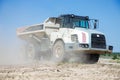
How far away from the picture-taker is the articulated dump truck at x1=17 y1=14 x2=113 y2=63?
18.7m

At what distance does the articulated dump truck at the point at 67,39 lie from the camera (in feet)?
61.4

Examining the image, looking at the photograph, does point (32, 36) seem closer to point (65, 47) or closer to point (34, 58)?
point (34, 58)

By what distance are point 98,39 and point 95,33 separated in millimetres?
451

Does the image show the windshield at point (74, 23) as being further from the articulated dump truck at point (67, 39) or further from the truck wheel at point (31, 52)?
the truck wheel at point (31, 52)

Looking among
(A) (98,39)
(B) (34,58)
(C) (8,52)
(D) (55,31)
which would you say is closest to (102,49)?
(A) (98,39)

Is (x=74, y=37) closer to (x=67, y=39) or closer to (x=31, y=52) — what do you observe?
(x=67, y=39)

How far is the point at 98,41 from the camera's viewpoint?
19250 millimetres

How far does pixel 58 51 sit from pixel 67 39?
1.10 metres

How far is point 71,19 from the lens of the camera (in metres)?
20.2

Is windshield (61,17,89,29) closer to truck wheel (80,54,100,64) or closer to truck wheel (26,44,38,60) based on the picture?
truck wheel (80,54,100,64)

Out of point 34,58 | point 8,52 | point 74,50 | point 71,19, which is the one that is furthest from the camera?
point 8,52

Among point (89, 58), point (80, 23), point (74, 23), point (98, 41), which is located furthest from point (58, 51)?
point (98, 41)

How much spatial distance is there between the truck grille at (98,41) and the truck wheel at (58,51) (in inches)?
75.8

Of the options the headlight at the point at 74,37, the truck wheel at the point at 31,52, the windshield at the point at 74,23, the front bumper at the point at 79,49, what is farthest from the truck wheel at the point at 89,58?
the truck wheel at the point at 31,52
